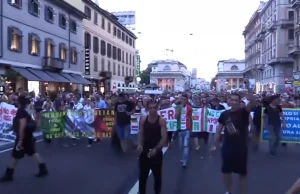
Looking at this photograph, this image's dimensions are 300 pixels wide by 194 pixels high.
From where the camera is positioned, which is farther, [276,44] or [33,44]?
Result: [276,44]

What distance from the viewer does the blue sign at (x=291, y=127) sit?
13039 mm

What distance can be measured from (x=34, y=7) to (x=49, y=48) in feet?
14.3

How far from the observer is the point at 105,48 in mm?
54281

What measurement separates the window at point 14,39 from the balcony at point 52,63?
4.06m

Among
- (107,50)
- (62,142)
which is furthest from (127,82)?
(62,142)

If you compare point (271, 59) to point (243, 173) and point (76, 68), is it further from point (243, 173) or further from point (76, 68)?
point (243, 173)

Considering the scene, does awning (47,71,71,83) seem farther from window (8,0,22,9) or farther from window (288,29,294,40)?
window (288,29,294,40)

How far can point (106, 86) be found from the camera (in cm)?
5491

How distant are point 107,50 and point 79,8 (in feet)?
41.9

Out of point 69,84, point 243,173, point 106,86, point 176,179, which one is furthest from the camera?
point 106,86

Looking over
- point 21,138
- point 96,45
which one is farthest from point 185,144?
point 96,45

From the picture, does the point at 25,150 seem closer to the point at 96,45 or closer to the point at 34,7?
the point at 34,7

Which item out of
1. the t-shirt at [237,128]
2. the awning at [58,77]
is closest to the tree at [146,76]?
the awning at [58,77]

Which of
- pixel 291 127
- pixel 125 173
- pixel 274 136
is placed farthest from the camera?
pixel 291 127
